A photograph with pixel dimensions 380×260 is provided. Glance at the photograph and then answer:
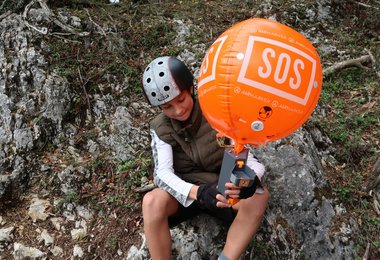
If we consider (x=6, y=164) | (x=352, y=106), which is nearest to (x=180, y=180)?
(x=6, y=164)

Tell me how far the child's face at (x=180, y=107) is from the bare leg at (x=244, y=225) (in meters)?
0.72

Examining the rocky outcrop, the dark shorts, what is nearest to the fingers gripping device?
the dark shorts

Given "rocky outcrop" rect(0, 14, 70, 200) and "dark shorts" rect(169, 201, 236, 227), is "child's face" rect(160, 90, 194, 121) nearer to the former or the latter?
"dark shorts" rect(169, 201, 236, 227)

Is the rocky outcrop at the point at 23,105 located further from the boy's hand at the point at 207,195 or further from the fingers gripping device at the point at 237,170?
the fingers gripping device at the point at 237,170

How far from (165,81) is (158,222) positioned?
0.95 m

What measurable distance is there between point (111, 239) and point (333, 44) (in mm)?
4206

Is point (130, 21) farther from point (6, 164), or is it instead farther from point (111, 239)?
point (111, 239)

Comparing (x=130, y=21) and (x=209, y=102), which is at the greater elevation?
(x=209, y=102)

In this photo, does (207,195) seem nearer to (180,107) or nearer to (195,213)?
(195,213)

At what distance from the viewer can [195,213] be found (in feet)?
10.1

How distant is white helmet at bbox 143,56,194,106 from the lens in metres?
2.65

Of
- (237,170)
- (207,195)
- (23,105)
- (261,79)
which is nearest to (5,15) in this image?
(23,105)

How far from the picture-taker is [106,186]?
12.4ft

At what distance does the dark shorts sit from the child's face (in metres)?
0.63
